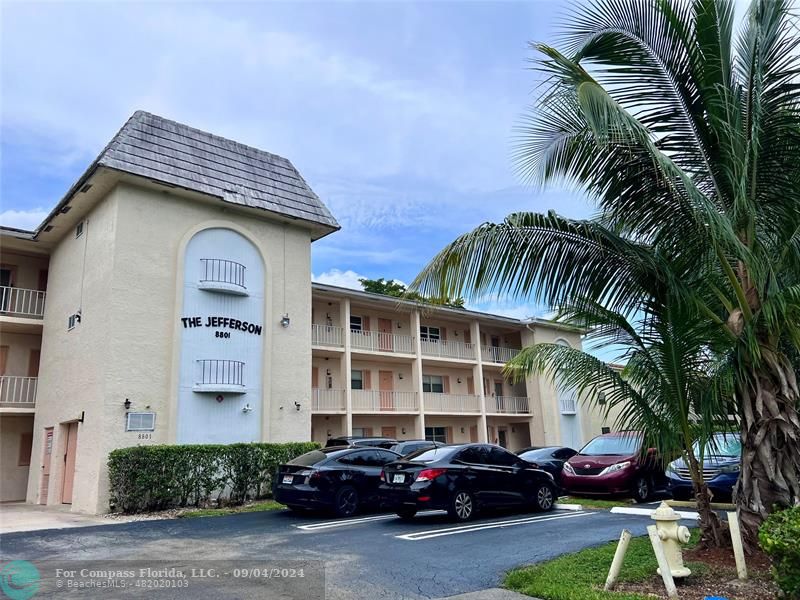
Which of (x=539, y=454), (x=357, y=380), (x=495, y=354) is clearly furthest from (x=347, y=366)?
(x=495, y=354)

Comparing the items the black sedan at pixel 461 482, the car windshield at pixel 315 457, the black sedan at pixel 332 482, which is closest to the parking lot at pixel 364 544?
the black sedan at pixel 461 482

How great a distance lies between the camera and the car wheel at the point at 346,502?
12703 mm

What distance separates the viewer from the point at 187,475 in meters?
14.8

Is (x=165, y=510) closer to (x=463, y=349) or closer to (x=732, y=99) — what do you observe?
(x=732, y=99)

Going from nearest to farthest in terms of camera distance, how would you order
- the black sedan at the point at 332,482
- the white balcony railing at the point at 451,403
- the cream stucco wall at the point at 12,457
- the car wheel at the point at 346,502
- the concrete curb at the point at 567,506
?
the black sedan at the point at 332,482 → the car wheel at the point at 346,502 → the concrete curb at the point at 567,506 → the cream stucco wall at the point at 12,457 → the white balcony railing at the point at 451,403

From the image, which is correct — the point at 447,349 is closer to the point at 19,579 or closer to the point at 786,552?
the point at 19,579

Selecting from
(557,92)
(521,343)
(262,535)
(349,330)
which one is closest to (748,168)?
(557,92)

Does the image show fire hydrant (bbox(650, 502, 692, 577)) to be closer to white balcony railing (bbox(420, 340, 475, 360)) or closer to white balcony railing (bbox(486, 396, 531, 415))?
white balcony railing (bbox(420, 340, 475, 360))

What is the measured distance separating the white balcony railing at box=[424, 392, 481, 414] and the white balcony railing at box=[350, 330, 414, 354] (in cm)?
246

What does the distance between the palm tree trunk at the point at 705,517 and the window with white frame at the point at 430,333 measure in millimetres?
21690

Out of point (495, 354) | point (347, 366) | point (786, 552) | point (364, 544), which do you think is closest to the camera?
point (786, 552)

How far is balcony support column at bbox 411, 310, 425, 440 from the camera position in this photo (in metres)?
26.2

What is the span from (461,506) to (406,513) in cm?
116

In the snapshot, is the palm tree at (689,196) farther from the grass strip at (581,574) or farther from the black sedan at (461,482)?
the black sedan at (461,482)
